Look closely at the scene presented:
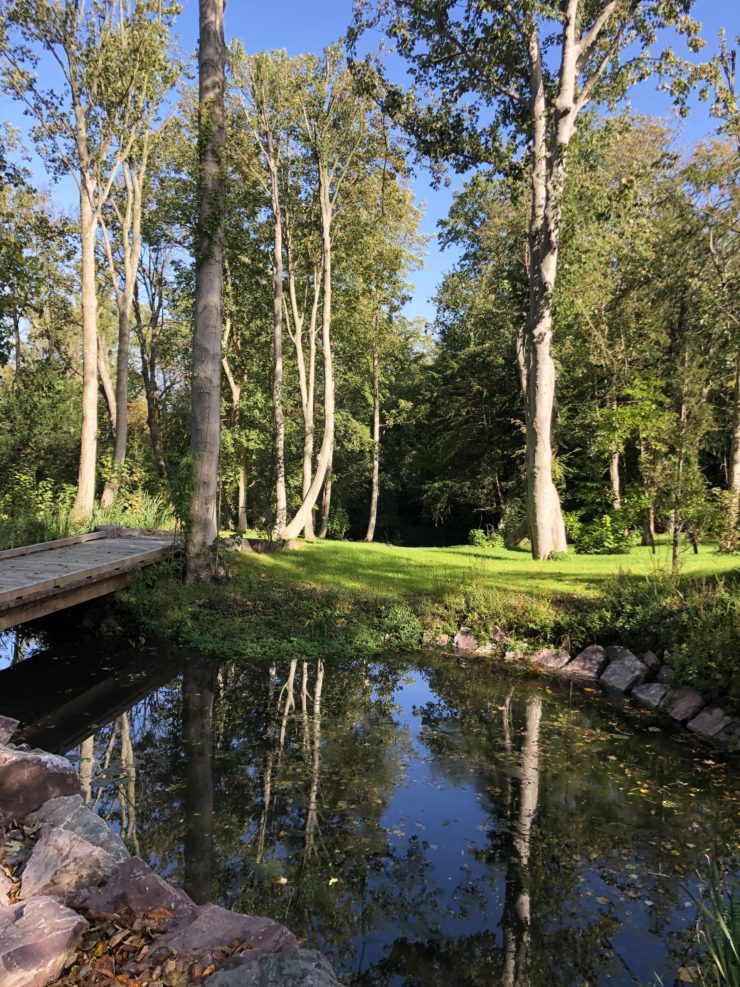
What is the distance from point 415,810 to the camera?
4.93 meters

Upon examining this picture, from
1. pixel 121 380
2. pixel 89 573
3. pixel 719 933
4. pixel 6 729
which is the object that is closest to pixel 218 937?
pixel 719 933

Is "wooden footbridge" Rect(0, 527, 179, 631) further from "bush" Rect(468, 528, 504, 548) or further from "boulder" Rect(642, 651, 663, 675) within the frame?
"bush" Rect(468, 528, 504, 548)

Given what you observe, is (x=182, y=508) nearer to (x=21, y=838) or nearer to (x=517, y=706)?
(x=517, y=706)

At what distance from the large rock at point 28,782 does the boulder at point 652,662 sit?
6.75m

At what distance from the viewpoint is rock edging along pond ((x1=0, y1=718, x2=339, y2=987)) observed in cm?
237

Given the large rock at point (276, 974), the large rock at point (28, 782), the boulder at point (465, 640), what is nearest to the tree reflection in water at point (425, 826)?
the large rock at point (28, 782)

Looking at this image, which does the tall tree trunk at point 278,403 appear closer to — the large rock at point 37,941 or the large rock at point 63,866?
the large rock at point 63,866

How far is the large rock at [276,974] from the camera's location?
7.68 feet

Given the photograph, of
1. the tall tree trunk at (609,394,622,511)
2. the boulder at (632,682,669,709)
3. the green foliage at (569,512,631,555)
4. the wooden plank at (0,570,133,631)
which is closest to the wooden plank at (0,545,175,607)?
the wooden plank at (0,570,133,631)

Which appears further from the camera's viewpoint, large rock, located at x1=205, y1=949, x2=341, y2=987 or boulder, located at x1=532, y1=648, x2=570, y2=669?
boulder, located at x1=532, y1=648, x2=570, y2=669

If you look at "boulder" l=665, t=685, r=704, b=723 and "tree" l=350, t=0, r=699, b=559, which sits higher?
"tree" l=350, t=0, r=699, b=559

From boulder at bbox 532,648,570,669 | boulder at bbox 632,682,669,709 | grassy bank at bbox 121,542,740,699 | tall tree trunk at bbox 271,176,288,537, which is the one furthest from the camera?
tall tree trunk at bbox 271,176,288,537

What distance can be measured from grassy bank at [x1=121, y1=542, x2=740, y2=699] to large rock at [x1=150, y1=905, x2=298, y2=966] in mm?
5952

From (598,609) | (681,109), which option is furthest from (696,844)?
(681,109)
